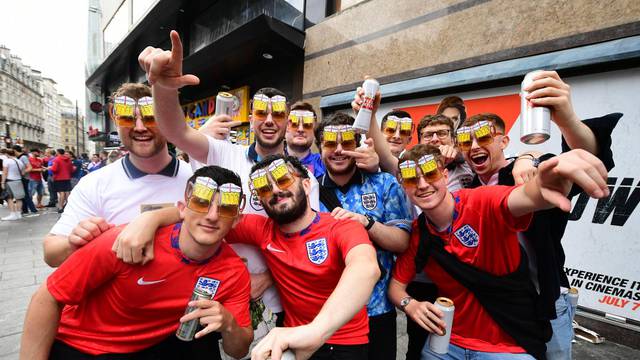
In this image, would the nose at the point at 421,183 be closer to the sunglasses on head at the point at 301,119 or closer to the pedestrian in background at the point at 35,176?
the sunglasses on head at the point at 301,119

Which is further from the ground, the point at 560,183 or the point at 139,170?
the point at 560,183

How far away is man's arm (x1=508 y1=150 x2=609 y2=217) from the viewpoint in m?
1.08

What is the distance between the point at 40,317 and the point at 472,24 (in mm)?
6259

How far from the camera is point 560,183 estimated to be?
126 centimetres

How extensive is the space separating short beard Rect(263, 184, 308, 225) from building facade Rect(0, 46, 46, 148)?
3143 inches

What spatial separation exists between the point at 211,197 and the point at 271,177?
379 mm

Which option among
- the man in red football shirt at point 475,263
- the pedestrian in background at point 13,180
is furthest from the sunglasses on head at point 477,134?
the pedestrian in background at point 13,180

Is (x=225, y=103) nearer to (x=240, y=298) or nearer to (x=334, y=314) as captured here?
(x=240, y=298)

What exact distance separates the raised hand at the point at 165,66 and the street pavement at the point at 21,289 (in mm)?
3408

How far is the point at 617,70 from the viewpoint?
11.6 ft

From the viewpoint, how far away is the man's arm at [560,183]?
1083 millimetres

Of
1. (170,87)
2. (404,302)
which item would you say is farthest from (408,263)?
(170,87)

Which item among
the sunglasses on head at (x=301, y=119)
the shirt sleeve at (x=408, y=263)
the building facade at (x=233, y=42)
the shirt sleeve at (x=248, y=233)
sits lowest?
the shirt sleeve at (x=408, y=263)

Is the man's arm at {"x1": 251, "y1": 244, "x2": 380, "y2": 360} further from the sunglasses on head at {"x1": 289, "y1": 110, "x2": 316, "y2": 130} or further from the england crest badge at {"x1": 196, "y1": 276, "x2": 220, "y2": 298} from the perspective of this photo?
the sunglasses on head at {"x1": 289, "y1": 110, "x2": 316, "y2": 130}
